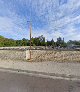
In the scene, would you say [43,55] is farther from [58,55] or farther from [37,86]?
[37,86]

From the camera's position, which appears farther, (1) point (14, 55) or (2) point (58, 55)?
(1) point (14, 55)

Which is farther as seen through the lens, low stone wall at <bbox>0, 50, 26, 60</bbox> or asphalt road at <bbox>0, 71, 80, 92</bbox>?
low stone wall at <bbox>0, 50, 26, 60</bbox>

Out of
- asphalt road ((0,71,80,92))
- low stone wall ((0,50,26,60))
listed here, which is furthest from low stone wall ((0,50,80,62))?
Answer: asphalt road ((0,71,80,92))

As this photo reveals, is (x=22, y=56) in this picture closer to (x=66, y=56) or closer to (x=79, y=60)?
(x=66, y=56)

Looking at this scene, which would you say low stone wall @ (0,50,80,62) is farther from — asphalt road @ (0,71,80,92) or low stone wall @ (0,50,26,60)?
asphalt road @ (0,71,80,92)

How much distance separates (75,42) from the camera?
103938 mm

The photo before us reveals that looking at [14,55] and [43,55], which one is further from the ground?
[43,55]

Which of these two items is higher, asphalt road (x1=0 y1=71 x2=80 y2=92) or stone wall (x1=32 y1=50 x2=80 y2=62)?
stone wall (x1=32 y1=50 x2=80 y2=62)

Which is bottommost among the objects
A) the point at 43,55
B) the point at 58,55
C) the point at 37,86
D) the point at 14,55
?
the point at 37,86

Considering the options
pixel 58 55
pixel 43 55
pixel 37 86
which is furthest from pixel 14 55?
pixel 37 86

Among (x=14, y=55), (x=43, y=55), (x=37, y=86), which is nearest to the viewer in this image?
(x=37, y=86)

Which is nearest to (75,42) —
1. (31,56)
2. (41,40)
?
(41,40)

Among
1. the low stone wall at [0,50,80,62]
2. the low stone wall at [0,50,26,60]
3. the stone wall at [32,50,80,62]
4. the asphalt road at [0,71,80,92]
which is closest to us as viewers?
the asphalt road at [0,71,80,92]

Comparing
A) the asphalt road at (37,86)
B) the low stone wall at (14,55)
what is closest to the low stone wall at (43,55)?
the low stone wall at (14,55)
